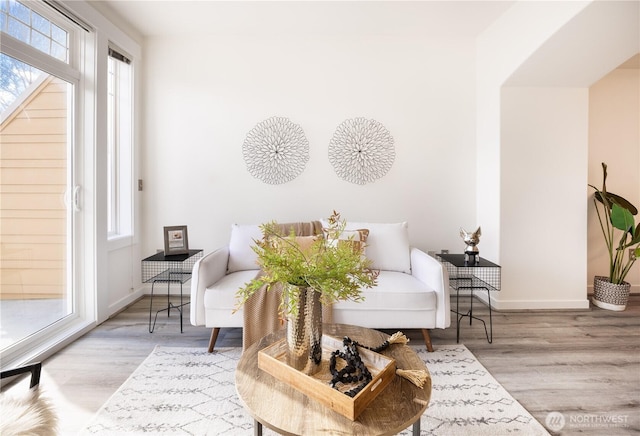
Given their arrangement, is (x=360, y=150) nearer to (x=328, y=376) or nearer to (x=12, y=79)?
→ (x=328, y=376)

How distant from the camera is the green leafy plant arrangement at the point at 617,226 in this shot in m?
2.79

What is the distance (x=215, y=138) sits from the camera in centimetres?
321

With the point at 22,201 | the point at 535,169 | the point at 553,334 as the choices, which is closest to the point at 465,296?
the point at 553,334

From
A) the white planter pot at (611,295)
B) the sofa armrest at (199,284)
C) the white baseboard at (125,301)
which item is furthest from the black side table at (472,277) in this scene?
the white baseboard at (125,301)

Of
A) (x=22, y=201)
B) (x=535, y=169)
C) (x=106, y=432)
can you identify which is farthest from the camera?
(x=535, y=169)

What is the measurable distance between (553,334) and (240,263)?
2600 mm

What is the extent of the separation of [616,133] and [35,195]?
5.34 metres

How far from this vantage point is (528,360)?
204 centimetres

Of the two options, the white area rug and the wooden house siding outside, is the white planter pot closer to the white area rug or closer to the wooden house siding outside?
the white area rug

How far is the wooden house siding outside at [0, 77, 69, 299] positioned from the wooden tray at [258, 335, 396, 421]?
1937 millimetres

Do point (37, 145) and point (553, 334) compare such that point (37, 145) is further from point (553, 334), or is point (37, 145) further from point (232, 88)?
point (553, 334)

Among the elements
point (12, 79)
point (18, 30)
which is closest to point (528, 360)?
point (12, 79)

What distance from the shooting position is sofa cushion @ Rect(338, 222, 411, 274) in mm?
2553

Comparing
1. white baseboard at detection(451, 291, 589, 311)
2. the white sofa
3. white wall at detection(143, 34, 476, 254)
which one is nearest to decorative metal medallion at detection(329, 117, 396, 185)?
white wall at detection(143, 34, 476, 254)
